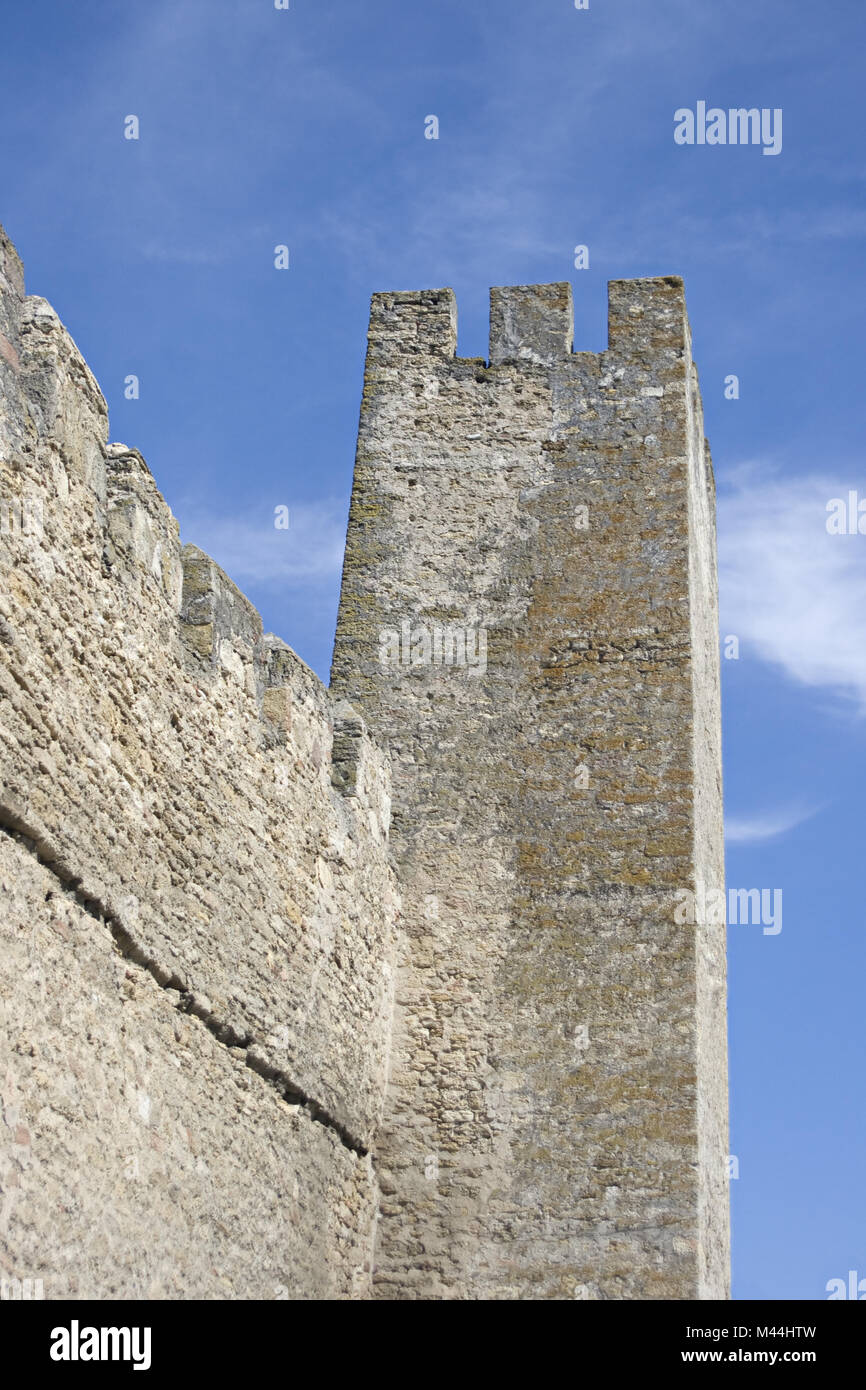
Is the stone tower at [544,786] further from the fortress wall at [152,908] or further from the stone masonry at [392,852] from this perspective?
the fortress wall at [152,908]

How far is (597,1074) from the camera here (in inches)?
330

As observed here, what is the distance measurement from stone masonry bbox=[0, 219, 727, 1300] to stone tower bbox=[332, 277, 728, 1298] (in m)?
0.02

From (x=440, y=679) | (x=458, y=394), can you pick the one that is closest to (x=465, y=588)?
(x=440, y=679)

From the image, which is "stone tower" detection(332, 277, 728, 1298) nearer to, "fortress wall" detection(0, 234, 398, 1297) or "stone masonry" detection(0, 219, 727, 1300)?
"stone masonry" detection(0, 219, 727, 1300)

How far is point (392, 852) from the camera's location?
8.98 metres

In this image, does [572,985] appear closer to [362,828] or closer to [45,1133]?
[362,828]

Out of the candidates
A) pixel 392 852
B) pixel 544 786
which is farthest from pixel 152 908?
pixel 544 786

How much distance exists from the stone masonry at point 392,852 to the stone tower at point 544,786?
0.02 meters

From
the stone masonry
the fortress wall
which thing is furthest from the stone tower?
the fortress wall

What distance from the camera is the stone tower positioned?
324 inches

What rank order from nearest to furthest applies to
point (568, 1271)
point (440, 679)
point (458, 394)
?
point (568, 1271)
point (440, 679)
point (458, 394)

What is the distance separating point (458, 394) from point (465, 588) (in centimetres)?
115

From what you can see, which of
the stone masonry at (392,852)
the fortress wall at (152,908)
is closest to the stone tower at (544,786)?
the stone masonry at (392,852)

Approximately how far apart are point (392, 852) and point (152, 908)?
2926 millimetres
